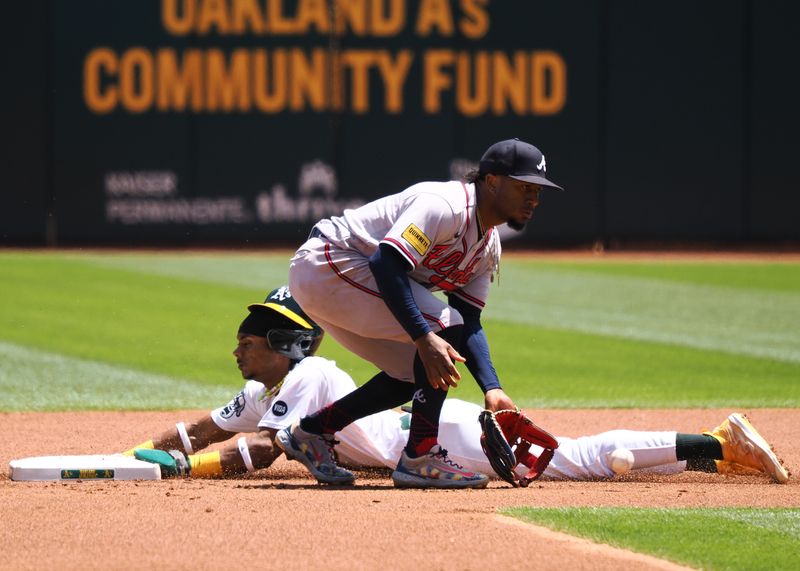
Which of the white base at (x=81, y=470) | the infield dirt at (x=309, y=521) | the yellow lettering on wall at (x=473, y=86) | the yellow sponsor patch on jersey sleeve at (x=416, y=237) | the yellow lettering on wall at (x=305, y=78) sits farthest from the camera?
the yellow lettering on wall at (x=473, y=86)

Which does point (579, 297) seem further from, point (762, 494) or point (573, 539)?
point (573, 539)

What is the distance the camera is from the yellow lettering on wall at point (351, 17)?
1777 cm

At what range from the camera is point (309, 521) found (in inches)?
170

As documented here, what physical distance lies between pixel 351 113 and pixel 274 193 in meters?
1.46

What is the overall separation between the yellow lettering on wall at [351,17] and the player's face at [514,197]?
13186 mm

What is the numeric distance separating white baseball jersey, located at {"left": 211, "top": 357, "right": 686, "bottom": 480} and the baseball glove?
0.70 ft

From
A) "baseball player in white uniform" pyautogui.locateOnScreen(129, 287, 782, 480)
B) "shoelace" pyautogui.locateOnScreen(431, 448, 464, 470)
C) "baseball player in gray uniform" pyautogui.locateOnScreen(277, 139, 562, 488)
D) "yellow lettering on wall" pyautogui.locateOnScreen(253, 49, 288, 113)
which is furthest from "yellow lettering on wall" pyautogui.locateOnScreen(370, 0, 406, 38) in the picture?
"shoelace" pyautogui.locateOnScreen(431, 448, 464, 470)

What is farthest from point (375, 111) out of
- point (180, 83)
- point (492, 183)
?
point (492, 183)

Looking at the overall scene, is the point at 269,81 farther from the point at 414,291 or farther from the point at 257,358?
the point at 414,291

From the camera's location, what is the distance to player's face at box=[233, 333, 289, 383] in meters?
5.41

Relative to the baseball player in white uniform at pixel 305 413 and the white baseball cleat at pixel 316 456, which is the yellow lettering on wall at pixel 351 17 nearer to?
the baseball player in white uniform at pixel 305 413

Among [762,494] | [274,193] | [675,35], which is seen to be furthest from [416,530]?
[675,35]

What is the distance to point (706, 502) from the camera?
4.80 metres

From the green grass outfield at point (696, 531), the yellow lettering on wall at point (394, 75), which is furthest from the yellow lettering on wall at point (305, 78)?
the green grass outfield at point (696, 531)
